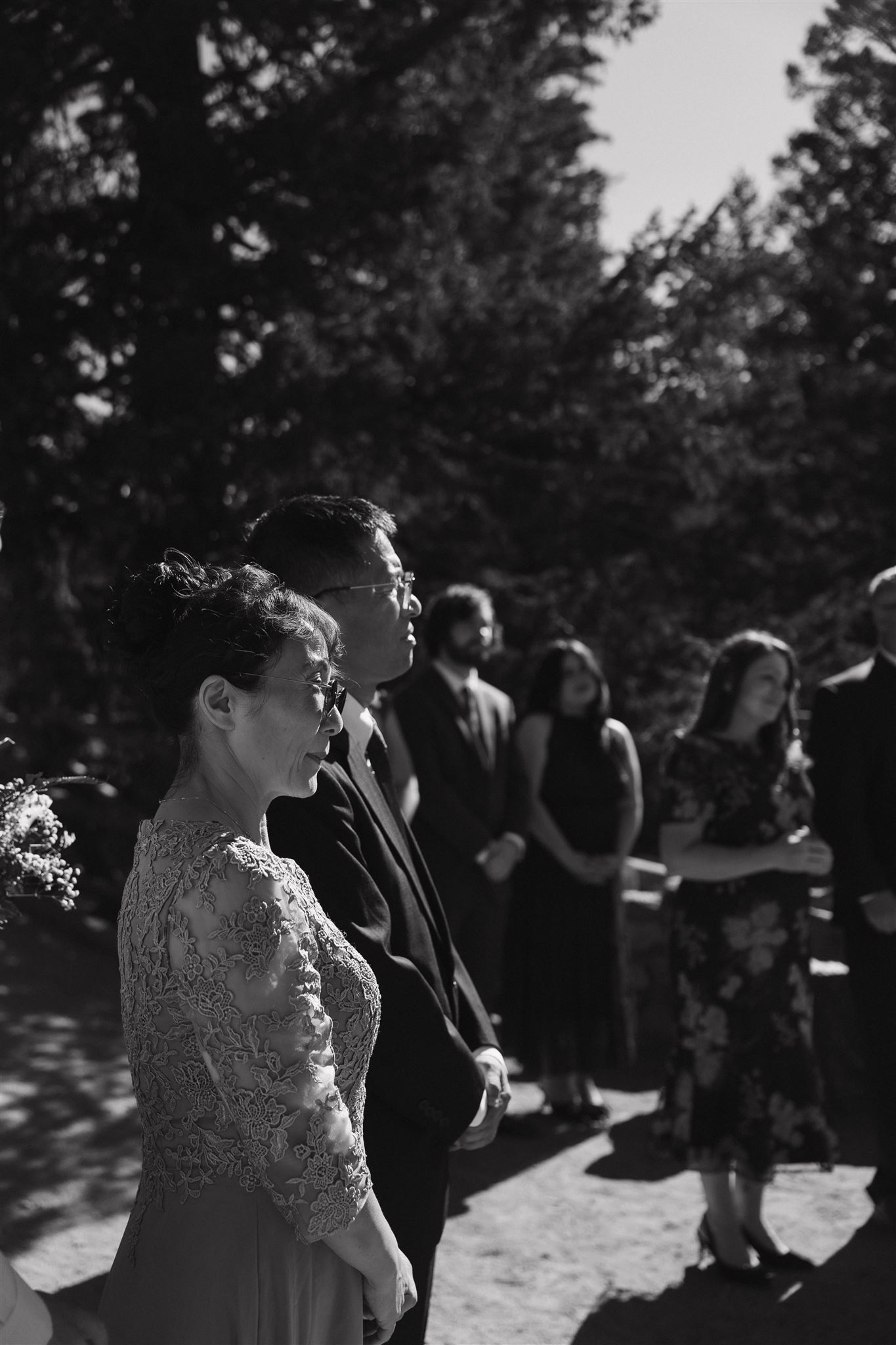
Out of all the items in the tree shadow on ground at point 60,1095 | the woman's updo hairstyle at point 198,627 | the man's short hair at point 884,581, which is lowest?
the tree shadow on ground at point 60,1095

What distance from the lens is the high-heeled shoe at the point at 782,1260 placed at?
4.39 metres

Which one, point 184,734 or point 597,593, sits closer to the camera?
point 184,734

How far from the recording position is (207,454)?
8953mm

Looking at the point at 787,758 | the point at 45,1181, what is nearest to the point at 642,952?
the point at 787,758

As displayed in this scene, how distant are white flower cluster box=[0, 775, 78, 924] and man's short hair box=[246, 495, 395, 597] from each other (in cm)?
67

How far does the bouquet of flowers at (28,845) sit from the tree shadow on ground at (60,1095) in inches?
100

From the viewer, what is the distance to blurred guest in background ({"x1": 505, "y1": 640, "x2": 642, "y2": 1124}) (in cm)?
614

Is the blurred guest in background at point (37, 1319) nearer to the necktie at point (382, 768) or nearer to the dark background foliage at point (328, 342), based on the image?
the necktie at point (382, 768)

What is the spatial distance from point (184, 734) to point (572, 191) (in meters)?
14.8

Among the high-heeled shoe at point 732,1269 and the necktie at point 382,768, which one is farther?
the high-heeled shoe at point 732,1269

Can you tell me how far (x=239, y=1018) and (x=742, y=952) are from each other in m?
2.93

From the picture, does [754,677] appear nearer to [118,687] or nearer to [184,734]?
[184,734]

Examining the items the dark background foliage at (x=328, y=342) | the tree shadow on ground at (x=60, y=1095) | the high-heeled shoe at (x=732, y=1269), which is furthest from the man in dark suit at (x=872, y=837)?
the dark background foliage at (x=328, y=342)

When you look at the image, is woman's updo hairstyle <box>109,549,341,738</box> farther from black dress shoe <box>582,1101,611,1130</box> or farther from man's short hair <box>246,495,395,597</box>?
black dress shoe <box>582,1101,611,1130</box>
